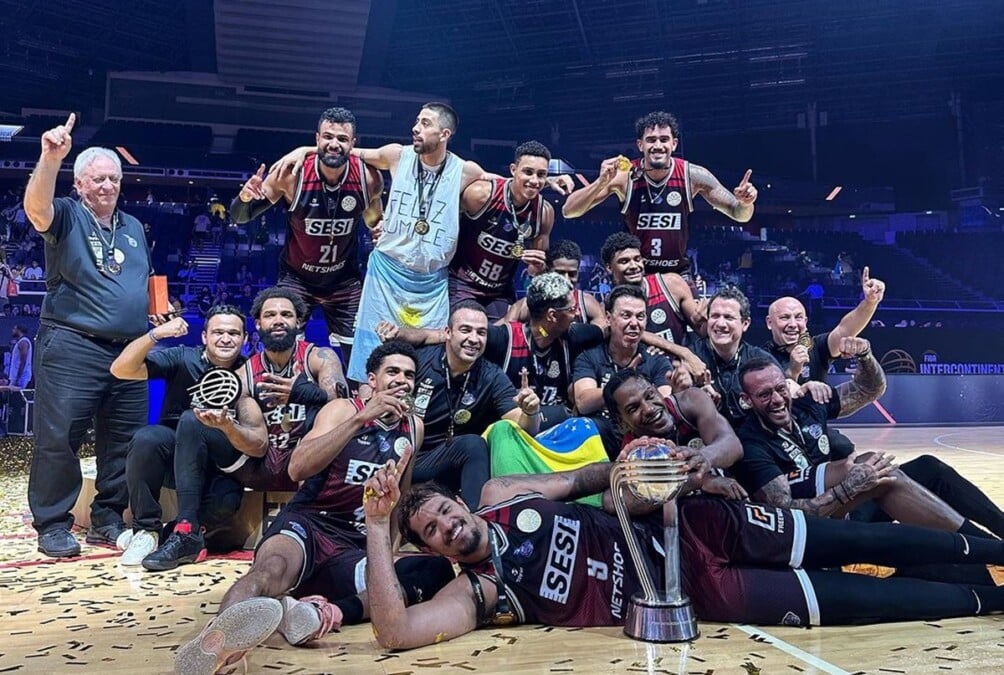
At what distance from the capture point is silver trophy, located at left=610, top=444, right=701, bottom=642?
2504mm

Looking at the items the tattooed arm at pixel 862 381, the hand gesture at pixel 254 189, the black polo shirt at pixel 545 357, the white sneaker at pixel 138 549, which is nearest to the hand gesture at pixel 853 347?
the tattooed arm at pixel 862 381

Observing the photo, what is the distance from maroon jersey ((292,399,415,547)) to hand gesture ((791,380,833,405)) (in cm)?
173

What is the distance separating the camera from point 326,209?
4594mm

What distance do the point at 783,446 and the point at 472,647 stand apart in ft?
5.05

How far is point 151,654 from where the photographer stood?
8.34 ft

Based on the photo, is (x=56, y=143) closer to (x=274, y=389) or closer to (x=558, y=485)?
(x=274, y=389)

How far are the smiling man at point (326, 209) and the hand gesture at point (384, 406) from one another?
179 centimetres

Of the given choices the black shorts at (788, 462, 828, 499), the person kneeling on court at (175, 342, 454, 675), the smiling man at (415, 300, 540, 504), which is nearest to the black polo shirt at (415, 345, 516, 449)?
the smiling man at (415, 300, 540, 504)

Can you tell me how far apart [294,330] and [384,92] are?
1381 centimetres

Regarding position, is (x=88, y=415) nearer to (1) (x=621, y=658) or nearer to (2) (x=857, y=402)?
(1) (x=621, y=658)

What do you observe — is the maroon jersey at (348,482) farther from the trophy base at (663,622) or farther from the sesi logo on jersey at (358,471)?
the trophy base at (663,622)

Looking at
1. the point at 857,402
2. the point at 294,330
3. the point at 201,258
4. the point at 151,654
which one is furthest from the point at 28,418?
the point at 857,402

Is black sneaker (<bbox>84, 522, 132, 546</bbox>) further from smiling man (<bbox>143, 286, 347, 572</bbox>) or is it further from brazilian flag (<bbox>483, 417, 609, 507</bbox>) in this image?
brazilian flag (<bbox>483, 417, 609, 507</bbox>)

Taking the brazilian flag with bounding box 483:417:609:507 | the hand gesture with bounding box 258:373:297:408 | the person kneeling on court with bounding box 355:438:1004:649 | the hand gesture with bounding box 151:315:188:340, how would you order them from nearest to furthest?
the person kneeling on court with bounding box 355:438:1004:649
the brazilian flag with bounding box 483:417:609:507
the hand gesture with bounding box 258:373:297:408
the hand gesture with bounding box 151:315:188:340
